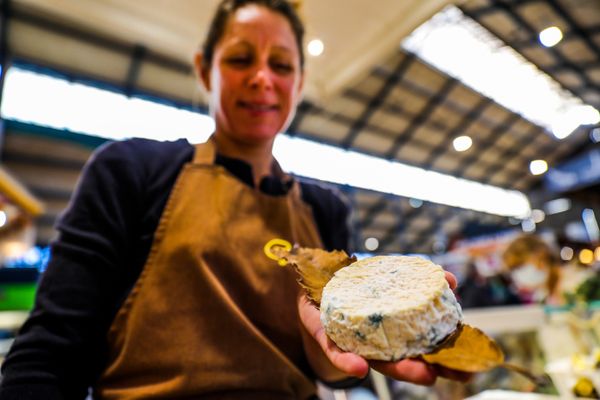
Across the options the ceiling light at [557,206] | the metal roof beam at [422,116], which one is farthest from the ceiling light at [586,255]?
the ceiling light at [557,206]

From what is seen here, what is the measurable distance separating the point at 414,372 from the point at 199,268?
530 millimetres

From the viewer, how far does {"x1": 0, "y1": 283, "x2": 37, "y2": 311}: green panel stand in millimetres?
1791

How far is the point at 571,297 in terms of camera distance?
1.72 m

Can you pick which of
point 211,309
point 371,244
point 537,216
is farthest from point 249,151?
point 537,216

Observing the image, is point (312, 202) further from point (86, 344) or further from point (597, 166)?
point (597, 166)

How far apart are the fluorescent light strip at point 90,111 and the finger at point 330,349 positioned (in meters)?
3.47

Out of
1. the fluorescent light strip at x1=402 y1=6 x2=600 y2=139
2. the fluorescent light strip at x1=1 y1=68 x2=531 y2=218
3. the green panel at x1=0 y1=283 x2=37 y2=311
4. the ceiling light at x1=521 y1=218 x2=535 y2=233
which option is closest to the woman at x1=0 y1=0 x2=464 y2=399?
the fluorescent light strip at x1=1 y1=68 x2=531 y2=218

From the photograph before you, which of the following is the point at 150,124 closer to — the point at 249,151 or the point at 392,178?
the point at 249,151

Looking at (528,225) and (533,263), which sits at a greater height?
(528,225)

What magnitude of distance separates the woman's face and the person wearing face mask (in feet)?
10.0

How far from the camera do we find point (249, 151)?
1055 mm

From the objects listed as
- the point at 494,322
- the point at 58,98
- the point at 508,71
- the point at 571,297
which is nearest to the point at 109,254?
the point at 494,322

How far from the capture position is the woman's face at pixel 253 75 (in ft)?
3.16

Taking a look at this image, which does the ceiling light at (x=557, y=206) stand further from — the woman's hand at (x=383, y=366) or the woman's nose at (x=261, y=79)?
the woman's hand at (x=383, y=366)
